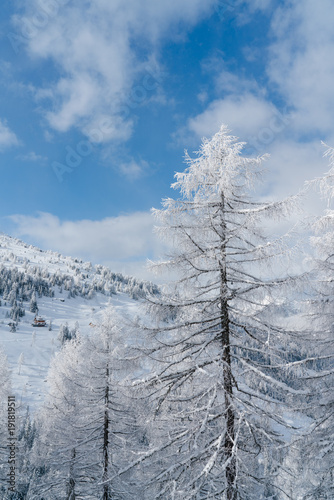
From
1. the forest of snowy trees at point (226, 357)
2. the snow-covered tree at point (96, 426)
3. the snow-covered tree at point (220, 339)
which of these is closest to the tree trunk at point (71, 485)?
the snow-covered tree at point (96, 426)

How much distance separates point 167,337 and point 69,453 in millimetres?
13310

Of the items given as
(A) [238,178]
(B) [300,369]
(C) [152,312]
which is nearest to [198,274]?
(C) [152,312]

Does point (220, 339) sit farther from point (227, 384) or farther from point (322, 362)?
point (322, 362)

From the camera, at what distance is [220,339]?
6.79 meters

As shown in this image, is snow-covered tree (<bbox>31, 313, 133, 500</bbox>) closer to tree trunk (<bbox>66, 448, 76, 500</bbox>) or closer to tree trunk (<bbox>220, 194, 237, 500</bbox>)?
tree trunk (<bbox>66, 448, 76, 500</bbox>)

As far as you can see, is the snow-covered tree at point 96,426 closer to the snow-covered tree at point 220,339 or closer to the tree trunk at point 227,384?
the snow-covered tree at point 220,339

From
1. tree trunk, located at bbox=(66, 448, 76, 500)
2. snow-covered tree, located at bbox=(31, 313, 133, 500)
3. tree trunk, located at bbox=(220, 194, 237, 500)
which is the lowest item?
tree trunk, located at bbox=(66, 448, 76, 500)

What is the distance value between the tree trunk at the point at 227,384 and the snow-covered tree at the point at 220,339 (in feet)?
0.07

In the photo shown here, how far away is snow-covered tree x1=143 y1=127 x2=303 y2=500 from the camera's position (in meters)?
5.89

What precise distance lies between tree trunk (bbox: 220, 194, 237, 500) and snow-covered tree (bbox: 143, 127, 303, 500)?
2 centimetres

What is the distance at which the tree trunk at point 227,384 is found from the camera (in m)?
5.62

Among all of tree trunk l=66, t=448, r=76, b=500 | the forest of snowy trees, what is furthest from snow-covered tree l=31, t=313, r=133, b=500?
the forest of snowy trees

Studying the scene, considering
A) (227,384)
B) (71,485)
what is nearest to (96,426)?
(71,485)

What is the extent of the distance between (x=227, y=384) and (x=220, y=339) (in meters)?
1.00
